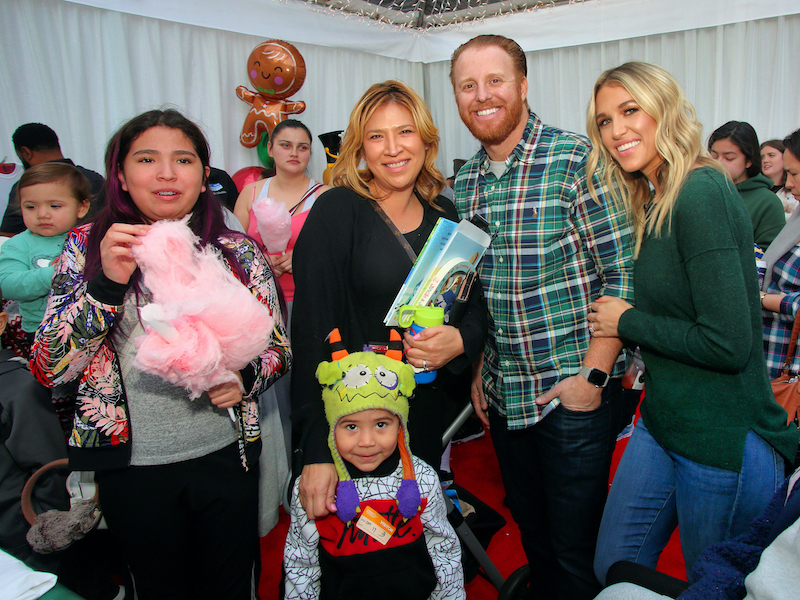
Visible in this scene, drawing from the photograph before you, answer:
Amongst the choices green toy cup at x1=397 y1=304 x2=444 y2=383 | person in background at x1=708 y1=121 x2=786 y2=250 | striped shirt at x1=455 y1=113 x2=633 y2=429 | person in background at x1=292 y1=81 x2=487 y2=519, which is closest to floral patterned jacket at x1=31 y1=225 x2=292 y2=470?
person in background at x1=292 y1=81 x2=487 y2=519

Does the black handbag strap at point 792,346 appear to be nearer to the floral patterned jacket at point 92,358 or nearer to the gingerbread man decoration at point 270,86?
the floral patterned jacket at point 92,358

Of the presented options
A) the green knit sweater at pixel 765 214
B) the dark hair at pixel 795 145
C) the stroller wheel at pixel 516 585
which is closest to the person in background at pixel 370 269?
the stroller wheel at pixel 516 585

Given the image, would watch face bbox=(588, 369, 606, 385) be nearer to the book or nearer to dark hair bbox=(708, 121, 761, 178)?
the book

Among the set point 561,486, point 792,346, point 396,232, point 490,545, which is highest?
point 396,232

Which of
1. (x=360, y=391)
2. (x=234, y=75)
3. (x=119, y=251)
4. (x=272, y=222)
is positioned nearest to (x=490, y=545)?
(x=360, y=391)

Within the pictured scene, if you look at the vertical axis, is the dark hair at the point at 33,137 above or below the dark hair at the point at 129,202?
above

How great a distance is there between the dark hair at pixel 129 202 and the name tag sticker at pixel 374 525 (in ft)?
2.60

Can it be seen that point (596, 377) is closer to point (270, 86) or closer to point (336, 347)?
point (336, 347)

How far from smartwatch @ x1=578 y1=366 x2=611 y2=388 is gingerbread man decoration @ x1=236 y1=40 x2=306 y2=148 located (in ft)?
14.2

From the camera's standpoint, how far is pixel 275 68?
484 cm

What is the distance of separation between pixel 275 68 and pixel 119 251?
4.24 meters

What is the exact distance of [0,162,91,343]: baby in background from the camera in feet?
7.82

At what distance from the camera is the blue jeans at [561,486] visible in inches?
66.8

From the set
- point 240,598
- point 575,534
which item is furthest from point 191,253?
point 575,534
